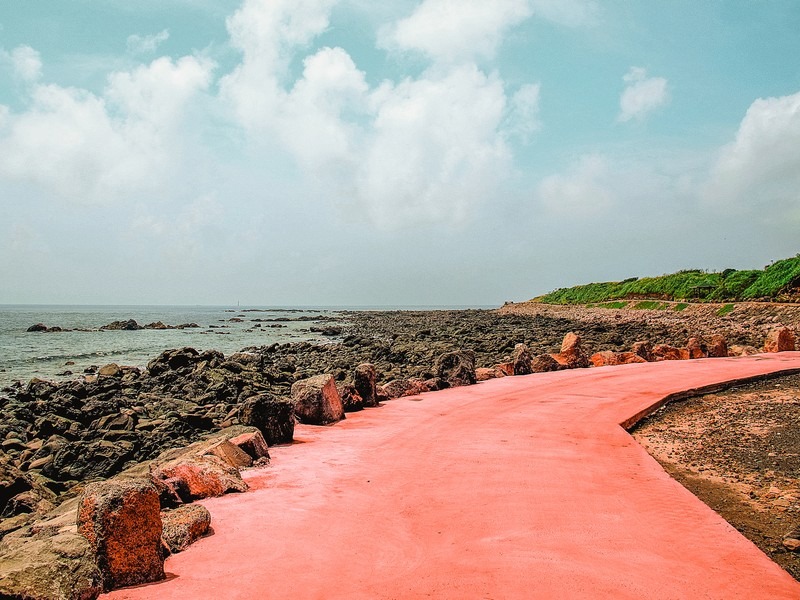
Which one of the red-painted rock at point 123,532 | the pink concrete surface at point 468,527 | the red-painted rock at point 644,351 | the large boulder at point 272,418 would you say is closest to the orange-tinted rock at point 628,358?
the red-painted rock at point 644,351

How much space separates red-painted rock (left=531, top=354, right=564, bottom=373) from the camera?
20.2 metres

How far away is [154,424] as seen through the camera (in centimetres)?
1228

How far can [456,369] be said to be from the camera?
Result: 17.3 m

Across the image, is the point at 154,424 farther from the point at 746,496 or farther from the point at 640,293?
the point at 640,293

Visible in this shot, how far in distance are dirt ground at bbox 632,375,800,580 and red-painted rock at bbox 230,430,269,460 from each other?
6985mm

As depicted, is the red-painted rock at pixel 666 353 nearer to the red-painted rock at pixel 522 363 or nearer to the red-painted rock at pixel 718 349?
the red-painted rock at pixel 718 349

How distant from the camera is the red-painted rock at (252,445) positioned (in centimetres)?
871

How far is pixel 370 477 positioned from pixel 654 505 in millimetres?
4022

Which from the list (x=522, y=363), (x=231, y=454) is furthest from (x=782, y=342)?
(x=231, y=454)

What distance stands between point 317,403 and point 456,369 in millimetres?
6621

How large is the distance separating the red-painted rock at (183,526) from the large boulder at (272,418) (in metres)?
4.02

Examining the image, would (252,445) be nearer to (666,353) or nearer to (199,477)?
(199,477)

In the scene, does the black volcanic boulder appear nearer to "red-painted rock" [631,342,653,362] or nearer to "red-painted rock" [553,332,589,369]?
"red-painted rock" [553,332,589,369]

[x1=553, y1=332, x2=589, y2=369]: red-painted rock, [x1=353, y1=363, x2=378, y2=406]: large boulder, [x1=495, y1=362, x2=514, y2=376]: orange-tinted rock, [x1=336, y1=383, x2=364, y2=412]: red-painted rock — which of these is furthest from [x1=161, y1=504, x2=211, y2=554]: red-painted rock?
[x1=553, y1=332, x2=589, y2=369]: red-painted rock
